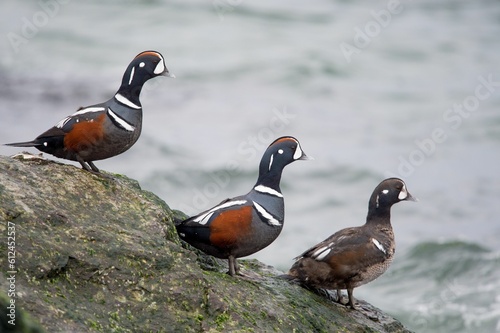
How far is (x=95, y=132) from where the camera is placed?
7801mm

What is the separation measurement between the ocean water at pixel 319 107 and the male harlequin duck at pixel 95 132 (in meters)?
8.46

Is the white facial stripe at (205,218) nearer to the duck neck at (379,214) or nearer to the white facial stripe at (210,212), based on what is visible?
the white facial stripe at (210,212)

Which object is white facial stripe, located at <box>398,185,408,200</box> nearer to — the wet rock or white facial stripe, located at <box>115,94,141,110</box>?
the wet rock

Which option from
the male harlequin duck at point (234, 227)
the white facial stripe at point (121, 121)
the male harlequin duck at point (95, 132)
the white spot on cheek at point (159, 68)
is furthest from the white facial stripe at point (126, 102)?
the male harlequin duck at point (234, 227)

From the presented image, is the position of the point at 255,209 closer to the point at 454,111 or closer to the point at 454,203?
the point at 454,203

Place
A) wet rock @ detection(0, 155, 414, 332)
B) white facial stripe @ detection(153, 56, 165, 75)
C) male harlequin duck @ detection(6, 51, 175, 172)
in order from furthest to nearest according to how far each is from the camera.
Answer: white facial stripe @ detection(153, 56, 165, 75) → male harlequin duck @ detection(6, 51, 175, 172) → wet rock @ detection(0, 155, 414, 332)

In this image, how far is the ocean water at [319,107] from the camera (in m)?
17.3

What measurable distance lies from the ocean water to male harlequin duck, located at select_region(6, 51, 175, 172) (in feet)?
27.8

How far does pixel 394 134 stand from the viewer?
21.8m

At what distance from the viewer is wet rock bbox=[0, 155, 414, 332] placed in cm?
607

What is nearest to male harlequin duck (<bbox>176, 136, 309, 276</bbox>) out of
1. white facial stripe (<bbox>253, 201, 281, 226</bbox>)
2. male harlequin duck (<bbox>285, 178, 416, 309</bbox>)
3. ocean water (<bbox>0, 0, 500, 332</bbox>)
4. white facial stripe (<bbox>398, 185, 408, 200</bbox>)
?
white facial stripe (<bbox>253, 201, 281, 226</bbox>)

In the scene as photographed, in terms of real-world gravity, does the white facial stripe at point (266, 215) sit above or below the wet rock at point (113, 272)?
above

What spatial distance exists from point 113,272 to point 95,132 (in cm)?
177

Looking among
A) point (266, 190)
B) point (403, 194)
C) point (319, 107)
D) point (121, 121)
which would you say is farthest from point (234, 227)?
point (319, 107)
